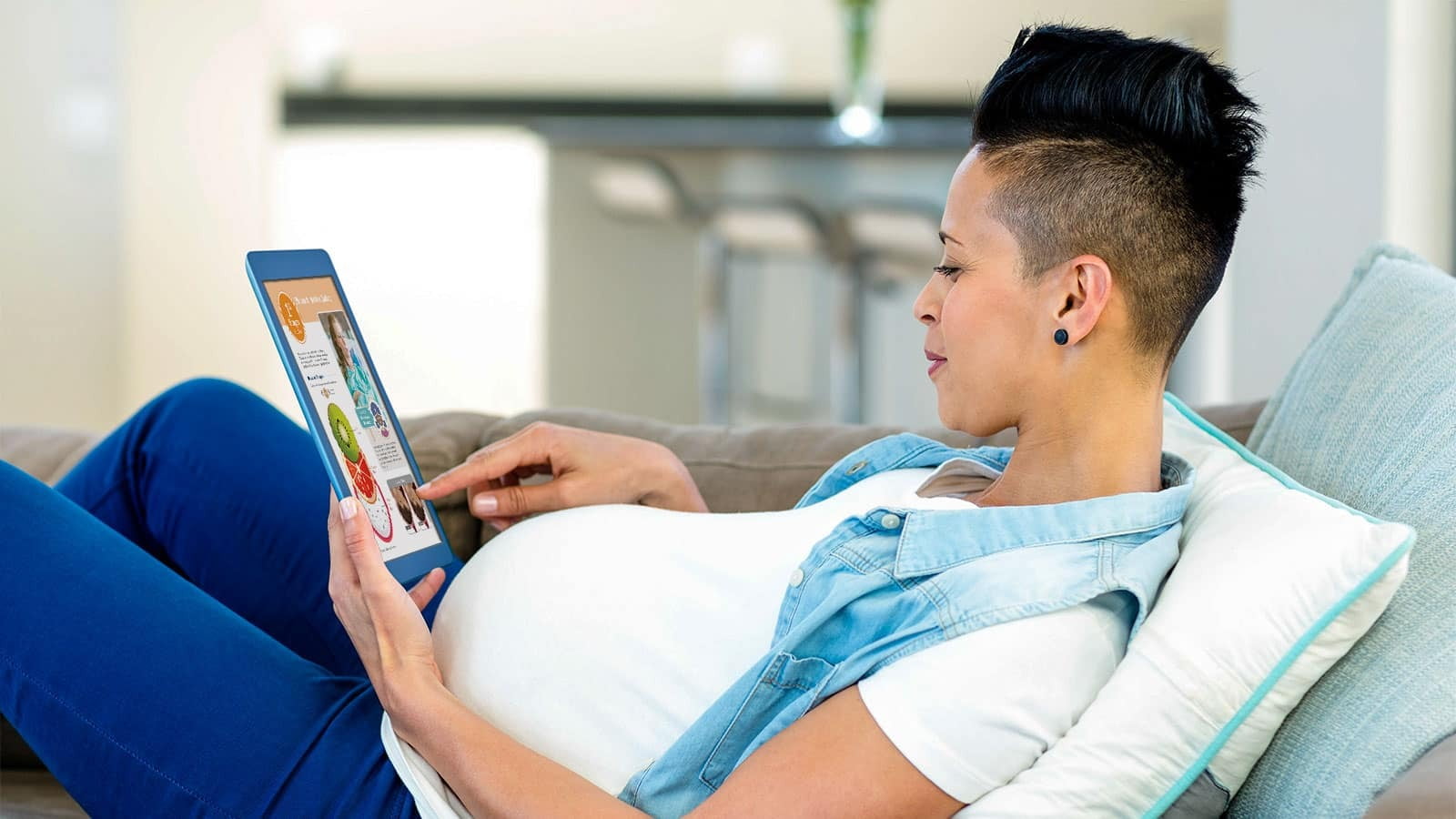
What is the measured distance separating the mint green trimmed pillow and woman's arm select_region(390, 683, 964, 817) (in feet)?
0.79

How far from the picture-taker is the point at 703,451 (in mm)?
1516

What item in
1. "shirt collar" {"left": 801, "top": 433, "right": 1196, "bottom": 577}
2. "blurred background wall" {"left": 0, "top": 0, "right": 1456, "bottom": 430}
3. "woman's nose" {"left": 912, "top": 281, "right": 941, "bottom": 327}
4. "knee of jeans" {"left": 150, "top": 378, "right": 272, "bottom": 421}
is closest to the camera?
"shirt collar" {"left": 801, "top": 433, "right": 1196, "bottom": 577}

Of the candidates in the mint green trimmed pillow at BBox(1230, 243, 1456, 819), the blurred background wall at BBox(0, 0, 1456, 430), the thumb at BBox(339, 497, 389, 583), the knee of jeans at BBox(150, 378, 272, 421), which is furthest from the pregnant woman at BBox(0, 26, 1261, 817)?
the blurred background wall at BBox(0, 0, 1456, 430)

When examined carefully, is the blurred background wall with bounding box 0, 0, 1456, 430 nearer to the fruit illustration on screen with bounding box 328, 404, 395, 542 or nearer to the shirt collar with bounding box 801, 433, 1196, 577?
the shirt collar with bounding box 801, 433, 1196, 577

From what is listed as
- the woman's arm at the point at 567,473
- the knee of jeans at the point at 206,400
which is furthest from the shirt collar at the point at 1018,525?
the knee of jeans at the point at 206,400

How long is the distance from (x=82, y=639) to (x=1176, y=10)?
14.3 feet

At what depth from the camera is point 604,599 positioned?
104 centimetres

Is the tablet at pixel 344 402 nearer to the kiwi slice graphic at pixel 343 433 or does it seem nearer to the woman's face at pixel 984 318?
the kiwi slice graphic at pixel 343 433

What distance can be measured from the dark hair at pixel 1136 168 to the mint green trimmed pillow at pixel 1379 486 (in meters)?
0.19

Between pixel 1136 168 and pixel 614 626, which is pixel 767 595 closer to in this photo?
pixel 614 626

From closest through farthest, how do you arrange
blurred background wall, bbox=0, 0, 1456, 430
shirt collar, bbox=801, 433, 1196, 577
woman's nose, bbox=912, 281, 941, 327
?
shirt collar, bbox=801, 433, 1196, 577 < woman's nose, bbox=912, 281, 941, 327 < blurred background wall, bbox=0, 0, 1456, 430

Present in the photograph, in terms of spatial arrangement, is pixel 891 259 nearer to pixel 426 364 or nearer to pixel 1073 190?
pixel 426 364

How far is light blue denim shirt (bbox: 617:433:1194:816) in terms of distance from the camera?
899 mm

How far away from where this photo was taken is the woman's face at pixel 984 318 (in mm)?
1010
